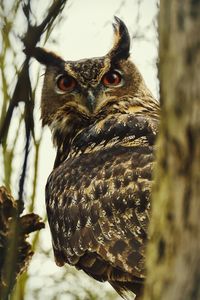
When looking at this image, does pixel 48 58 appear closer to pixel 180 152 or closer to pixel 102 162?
pixel 102 162

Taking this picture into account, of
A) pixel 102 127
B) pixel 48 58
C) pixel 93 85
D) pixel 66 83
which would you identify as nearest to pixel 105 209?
pixel 102 127

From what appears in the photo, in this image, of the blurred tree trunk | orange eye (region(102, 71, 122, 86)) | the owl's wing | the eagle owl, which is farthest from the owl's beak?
the blurred tree trunk

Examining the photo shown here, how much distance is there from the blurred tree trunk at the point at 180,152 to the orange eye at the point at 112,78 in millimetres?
4213

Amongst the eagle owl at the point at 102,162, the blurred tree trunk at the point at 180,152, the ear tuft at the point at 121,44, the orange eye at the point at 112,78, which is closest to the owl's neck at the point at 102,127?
the eagle owl at the point at 102,162

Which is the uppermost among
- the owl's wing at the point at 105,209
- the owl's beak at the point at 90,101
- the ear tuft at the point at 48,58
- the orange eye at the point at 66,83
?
the ear tuft at the point at 48,58

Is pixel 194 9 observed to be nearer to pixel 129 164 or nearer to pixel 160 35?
pixel 160 35

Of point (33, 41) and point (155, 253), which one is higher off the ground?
point (33, 41)

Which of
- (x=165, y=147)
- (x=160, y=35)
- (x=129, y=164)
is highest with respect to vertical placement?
(x=160, y=35)

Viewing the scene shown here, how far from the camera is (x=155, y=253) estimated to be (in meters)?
1.42

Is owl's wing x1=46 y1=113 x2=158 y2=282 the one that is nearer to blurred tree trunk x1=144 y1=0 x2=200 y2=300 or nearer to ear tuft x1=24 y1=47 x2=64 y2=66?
ear tuft x1=24 y1=47 x2=64 y2=66

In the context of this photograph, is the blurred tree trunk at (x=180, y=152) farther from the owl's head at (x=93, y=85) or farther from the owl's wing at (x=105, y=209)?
the owl's head at (x=93, y=85)

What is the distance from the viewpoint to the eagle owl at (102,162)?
171 inches

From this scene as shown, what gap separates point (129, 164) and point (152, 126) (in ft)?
1.37

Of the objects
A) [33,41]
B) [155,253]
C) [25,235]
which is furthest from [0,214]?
[155,253]
